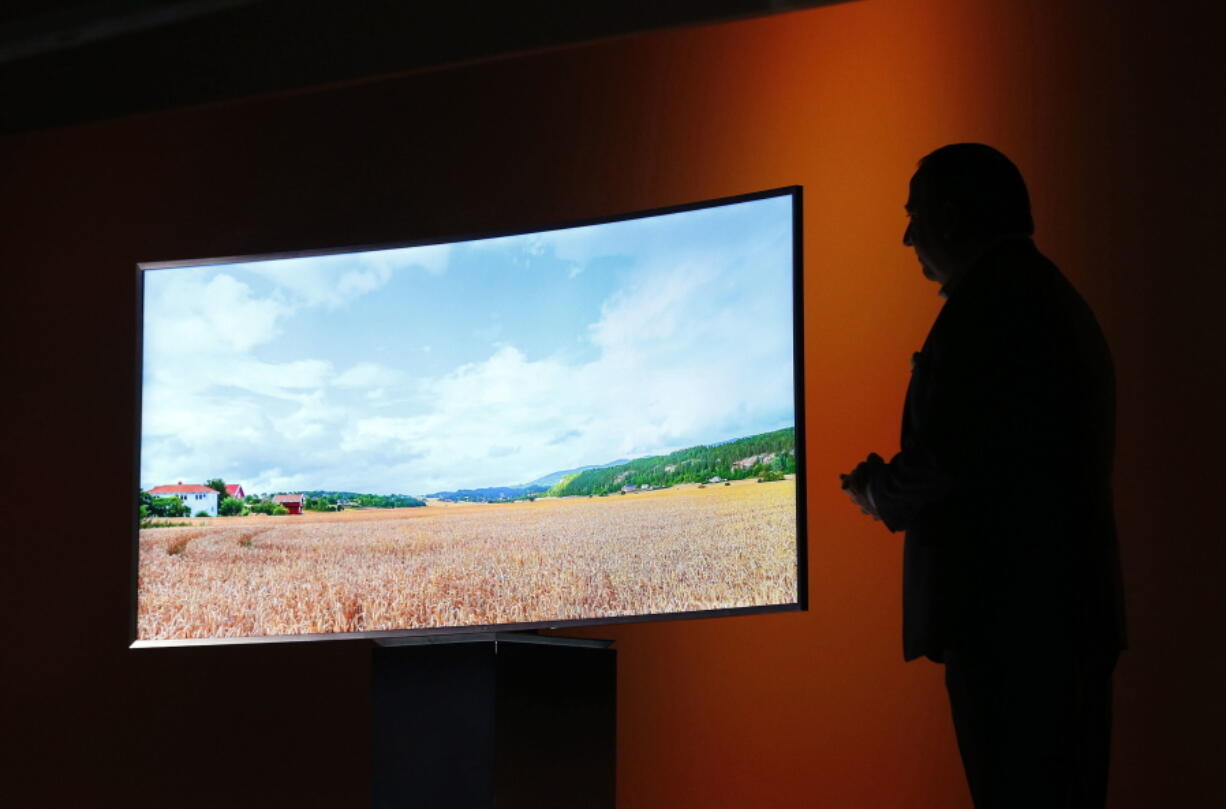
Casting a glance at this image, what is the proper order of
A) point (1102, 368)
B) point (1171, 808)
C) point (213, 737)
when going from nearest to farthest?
point (1102, 368)
point (1171, 808)
point (213, 737)

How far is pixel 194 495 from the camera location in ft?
5.87

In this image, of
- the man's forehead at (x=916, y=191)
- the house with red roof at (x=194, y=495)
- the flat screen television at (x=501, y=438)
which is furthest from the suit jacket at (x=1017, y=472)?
the house with red roof at (x=194, y=495)

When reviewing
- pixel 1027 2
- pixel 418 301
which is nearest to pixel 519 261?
pixel 418 301

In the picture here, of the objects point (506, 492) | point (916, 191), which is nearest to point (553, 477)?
point (506, 492)

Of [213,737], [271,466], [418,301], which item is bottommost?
[213,737]

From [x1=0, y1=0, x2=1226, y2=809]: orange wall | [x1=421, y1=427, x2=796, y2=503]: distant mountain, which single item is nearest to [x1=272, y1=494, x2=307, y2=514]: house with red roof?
[x1=421, y1=427, x2=796, y2=503]: distant mountain

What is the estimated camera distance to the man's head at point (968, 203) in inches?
47.6

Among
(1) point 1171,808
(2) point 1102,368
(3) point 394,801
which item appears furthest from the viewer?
(1) point 1171,808

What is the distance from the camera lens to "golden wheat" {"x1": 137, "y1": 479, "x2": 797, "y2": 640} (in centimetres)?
168

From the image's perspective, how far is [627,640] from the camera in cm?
235

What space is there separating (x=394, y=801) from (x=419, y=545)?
43 centimetres

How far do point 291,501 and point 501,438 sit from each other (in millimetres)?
408

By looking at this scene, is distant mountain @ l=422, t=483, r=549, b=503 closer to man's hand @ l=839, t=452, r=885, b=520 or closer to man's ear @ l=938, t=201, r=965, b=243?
man's hand @ l=839, t=452, r=885, b=520

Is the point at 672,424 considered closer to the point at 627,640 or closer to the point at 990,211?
the point at 990,211
